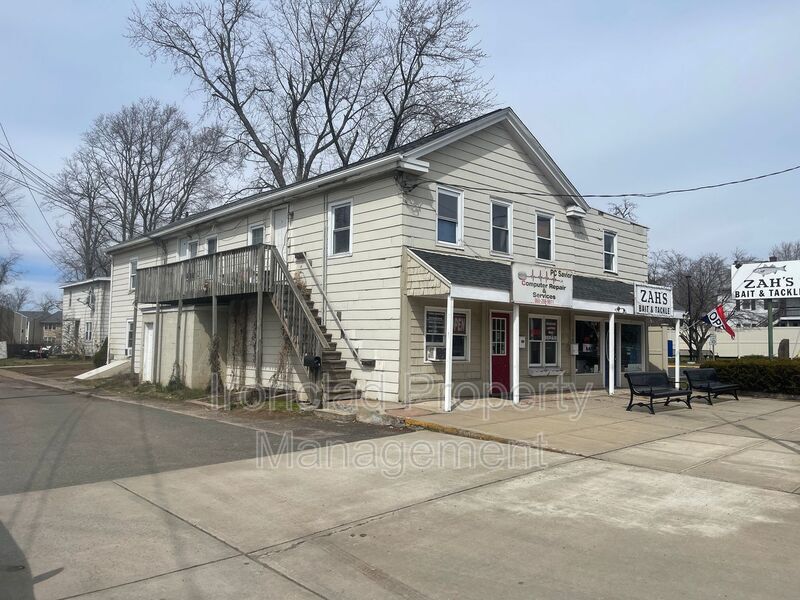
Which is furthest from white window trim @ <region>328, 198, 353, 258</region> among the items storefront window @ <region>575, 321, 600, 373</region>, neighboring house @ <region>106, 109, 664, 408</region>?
storefront window @ <region>575, 321, 600, 373</region>

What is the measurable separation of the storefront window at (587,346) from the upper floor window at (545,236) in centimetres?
240

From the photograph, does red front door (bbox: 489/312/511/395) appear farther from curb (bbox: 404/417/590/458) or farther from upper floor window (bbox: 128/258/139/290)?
upper floor window (bbox: 128/258/139/290)

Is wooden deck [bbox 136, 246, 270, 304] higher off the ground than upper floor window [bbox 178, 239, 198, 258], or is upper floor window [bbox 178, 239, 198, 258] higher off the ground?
upper floor window [bbox 178, 239, 198, 258]

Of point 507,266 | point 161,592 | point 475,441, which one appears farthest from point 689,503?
point 507,266

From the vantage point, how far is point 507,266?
15664 millimetres

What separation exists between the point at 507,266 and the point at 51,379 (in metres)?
19.3

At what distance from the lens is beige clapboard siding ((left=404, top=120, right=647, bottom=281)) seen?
14391 mm

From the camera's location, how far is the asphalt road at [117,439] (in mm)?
7828

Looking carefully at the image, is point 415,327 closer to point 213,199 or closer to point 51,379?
point 51,379

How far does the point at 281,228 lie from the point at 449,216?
538cm

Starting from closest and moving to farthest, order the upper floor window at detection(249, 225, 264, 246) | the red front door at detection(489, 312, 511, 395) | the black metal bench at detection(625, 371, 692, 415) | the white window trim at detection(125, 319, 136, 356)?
1. the black metal bench at detection(625, 371, 692, 415)
2. the red front door at detection(489, 312, 511, 395)
3. the upper floor window at detection(249, 225, 264, 246)
4. the white window trim at detection(125, 319, 136, 356)

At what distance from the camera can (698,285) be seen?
44281mm

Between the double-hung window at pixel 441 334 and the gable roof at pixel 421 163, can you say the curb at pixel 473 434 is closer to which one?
the double-hung window at pixel 441 334

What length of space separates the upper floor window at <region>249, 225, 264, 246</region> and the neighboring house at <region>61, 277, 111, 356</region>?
1858 cm
